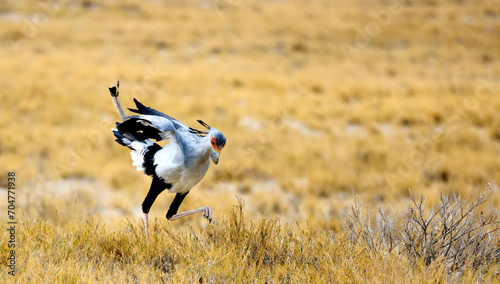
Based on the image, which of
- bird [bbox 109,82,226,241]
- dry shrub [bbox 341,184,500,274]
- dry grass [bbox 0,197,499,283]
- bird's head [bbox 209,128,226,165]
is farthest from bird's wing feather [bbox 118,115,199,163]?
dry shrub [bbox 341,184,500,274]

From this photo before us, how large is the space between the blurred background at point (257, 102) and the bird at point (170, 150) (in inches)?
33.2

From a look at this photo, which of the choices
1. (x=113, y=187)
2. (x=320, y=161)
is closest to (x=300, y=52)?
(x=320, y=161)

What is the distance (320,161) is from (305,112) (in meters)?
2.96

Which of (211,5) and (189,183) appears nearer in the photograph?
(189,183)

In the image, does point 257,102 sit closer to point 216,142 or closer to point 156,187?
point 156,187

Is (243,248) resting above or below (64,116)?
below

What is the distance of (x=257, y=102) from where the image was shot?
40.0ft

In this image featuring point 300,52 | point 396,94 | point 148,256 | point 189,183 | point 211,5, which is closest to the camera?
point 189,183

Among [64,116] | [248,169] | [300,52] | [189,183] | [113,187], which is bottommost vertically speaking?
[189,183]

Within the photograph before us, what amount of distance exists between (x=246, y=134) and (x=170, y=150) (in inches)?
299

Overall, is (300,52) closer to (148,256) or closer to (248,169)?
(248,169)

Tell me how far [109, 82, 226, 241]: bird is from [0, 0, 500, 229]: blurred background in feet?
2.76

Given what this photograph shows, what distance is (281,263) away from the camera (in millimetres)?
3398

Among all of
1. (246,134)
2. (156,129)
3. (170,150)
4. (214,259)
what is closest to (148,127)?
(156,129)
